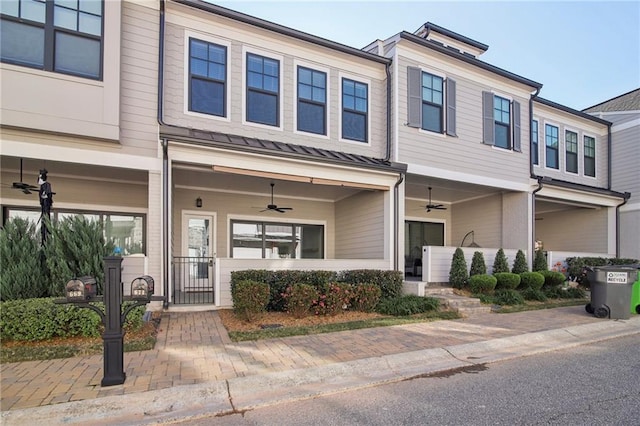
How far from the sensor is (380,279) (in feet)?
29.4

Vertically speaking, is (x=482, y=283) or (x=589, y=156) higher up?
(x=589, y=156)

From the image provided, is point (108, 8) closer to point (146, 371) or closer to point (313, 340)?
point (146, 371)

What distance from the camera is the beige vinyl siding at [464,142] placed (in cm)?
1038

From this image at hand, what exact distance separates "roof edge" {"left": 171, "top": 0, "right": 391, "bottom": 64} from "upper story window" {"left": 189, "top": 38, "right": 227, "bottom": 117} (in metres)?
0.71

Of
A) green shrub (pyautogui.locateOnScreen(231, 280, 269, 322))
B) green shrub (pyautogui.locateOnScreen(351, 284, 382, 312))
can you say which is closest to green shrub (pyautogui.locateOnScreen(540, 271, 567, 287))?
green shrub (pyautogui.locateOnScreen(351, 284, 382, 312))

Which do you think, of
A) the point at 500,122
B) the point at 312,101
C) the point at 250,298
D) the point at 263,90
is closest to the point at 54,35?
the point at 263,90

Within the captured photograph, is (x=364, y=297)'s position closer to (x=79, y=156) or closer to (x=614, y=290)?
(x=614, y=290)

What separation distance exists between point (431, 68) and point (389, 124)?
2.01 meters

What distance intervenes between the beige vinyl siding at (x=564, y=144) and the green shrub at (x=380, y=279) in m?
7.64

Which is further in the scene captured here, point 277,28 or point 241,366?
point 277,28

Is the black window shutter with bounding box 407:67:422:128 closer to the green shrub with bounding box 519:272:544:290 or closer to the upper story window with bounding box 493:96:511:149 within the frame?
the upper story window with bounding box 493:96:511:149

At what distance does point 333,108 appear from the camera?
1026 centimetres

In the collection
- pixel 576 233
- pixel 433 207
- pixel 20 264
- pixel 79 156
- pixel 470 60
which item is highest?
pixel 470 60

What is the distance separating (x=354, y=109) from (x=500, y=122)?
491 centimetres
